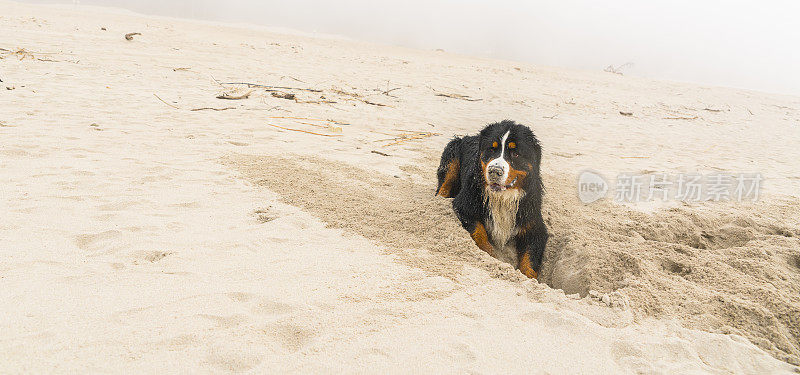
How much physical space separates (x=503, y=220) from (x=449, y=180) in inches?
50.2

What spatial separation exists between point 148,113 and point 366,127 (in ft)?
11.7

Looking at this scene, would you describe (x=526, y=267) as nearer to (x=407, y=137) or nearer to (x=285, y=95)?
(x=407, y=137)

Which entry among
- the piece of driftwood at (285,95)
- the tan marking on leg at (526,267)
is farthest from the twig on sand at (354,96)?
the tan marking on leg at (526,267)

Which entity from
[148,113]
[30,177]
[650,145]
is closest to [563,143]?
[650,145]

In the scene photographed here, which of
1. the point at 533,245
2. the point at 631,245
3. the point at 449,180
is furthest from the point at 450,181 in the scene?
the point at 631,245

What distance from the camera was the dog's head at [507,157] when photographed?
3.26 meters

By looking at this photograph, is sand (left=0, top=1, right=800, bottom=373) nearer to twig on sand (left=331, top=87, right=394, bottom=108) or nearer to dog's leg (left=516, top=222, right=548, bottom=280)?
dog's leg (left=516, top=222, right=548, bottom=280)

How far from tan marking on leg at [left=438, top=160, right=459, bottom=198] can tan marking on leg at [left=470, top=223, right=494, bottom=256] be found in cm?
115

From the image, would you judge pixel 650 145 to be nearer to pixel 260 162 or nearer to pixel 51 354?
pixel 260 162

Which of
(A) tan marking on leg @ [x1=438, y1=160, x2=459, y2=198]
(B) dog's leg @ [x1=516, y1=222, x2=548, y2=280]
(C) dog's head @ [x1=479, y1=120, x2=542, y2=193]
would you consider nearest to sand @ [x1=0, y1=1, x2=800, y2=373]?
(B) dog's leg @ [x1=516, y1=222, x2=548, y2=280]

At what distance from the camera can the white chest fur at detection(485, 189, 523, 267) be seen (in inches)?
141

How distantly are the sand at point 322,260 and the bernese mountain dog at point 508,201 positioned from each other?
0.72ft

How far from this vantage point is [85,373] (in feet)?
5.71

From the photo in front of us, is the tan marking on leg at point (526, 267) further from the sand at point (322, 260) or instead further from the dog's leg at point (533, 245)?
the sand at point (322, 260)
